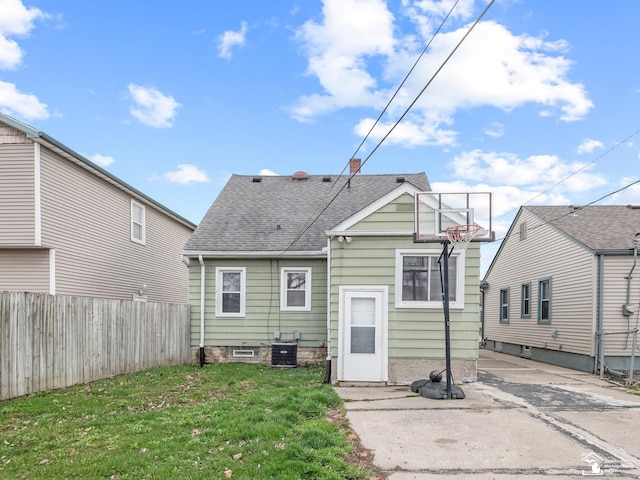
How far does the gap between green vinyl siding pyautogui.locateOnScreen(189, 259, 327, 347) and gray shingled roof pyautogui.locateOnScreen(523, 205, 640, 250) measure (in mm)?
7557

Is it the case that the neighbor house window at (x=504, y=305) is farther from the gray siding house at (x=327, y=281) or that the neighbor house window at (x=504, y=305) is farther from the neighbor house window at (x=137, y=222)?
the neighbor house window at (x=137, y=222)

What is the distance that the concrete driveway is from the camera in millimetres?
4164

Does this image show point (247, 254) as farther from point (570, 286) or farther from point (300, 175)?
point (570, 286)

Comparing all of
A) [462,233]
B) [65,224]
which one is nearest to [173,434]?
[462,233]

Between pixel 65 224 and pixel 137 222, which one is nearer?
pixel 65 224

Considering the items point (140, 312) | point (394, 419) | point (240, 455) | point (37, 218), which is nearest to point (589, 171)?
point (394, 419)

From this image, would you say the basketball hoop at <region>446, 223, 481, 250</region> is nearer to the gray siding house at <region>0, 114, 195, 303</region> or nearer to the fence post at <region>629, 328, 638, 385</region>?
the fence post at <region>629, 328, 638, 385</region>

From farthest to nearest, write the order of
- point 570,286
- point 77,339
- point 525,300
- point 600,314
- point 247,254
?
point 525,300, point 570,286, point 247,254, point 600,314, point 77,339

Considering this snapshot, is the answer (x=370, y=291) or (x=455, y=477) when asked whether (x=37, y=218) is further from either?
(x=455, y=477)

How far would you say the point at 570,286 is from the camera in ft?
41.3

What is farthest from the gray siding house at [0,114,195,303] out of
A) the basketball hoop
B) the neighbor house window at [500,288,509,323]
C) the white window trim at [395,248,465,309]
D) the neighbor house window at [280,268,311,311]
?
the neighbor house window at [500,288,509,323]

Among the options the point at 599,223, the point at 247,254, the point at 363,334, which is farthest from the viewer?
the point at 599,223

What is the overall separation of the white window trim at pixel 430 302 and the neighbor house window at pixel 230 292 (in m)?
5.00

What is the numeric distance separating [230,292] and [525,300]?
10664 mm
